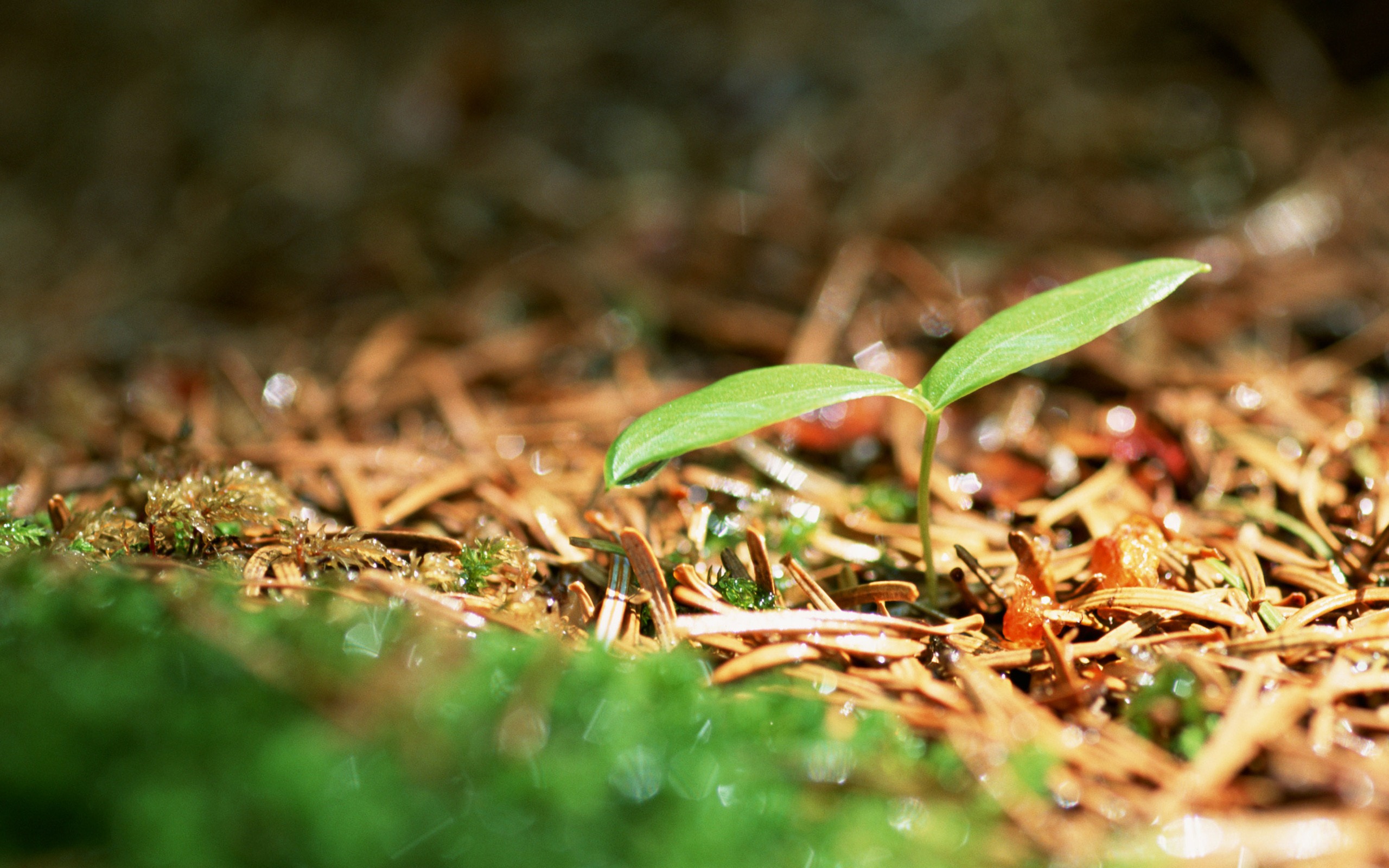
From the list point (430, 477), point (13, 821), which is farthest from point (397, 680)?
point (430, 477)

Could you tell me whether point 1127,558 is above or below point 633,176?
below

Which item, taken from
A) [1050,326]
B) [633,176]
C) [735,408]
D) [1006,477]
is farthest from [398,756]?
[633,176]

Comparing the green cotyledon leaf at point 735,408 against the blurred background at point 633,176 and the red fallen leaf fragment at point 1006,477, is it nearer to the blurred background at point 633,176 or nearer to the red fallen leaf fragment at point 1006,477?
the red fallen leaf fragment at point 1006,477

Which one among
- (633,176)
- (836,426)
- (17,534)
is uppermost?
(633,176)

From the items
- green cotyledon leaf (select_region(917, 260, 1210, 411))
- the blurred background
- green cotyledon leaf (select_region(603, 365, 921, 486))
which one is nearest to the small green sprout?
the blurred background

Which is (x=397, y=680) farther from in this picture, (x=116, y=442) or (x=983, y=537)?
(x=116, y=442)

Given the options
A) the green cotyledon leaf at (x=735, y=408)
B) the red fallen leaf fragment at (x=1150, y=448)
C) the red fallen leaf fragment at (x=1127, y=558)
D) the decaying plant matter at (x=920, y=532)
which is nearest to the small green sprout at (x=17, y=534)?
the decaying plant matter at (x=920, y=532)

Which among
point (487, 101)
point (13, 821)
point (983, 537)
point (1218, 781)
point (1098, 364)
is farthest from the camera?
point (487, 101)

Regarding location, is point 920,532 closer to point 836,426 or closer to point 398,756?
point 836,426
